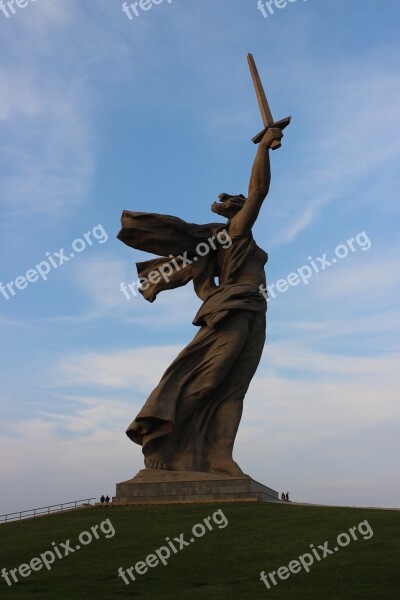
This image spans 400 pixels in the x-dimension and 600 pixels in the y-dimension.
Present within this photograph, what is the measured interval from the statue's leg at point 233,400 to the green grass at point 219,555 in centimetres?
233

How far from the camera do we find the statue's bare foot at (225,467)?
50.1ft

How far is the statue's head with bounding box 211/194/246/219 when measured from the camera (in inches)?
665

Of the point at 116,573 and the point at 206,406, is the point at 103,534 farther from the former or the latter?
the point at 206,406

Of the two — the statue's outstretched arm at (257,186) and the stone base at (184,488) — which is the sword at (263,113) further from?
the stone base at (184,488)

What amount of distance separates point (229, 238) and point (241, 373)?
9.33ft

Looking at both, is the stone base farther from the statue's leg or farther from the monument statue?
the statue's leg

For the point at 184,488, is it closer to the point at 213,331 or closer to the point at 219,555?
the point at 213,331

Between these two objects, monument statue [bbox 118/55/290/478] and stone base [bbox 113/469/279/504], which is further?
monument statue [bbox 118/55/290/478]

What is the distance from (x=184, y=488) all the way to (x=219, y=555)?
539cm

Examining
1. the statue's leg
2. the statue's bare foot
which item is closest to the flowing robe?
the statue's leg

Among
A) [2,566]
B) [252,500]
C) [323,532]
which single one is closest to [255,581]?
[323,532]

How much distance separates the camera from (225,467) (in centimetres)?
1548

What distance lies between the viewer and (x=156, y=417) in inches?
605

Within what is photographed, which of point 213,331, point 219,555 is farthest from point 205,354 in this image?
point 219,555
